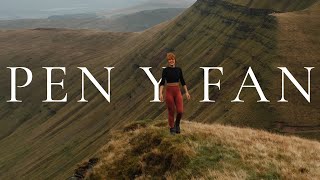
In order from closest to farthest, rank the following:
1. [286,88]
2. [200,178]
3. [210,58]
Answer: [200,178] < [286,88] < [210,58]

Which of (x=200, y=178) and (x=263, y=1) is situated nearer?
(x=200, y=178)

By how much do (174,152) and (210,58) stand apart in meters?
172

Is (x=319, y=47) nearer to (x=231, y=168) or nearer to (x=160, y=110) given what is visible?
(x=160, y=110)

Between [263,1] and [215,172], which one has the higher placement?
[263,1]

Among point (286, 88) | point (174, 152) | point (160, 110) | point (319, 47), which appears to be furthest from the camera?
point (160, 110)

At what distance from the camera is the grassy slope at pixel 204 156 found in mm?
21547

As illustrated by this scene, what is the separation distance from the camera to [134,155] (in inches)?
1059

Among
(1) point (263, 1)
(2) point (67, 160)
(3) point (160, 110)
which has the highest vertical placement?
(1) point (263, 1)

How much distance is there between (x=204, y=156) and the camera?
77.6ft

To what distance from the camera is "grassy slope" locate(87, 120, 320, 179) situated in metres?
21.5

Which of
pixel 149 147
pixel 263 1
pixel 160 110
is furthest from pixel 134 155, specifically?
pixel 263 1

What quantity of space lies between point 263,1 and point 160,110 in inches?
2865

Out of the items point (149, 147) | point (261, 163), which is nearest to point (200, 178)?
point (261, 163)

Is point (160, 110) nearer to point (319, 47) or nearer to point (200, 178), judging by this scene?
point (319, 47)
